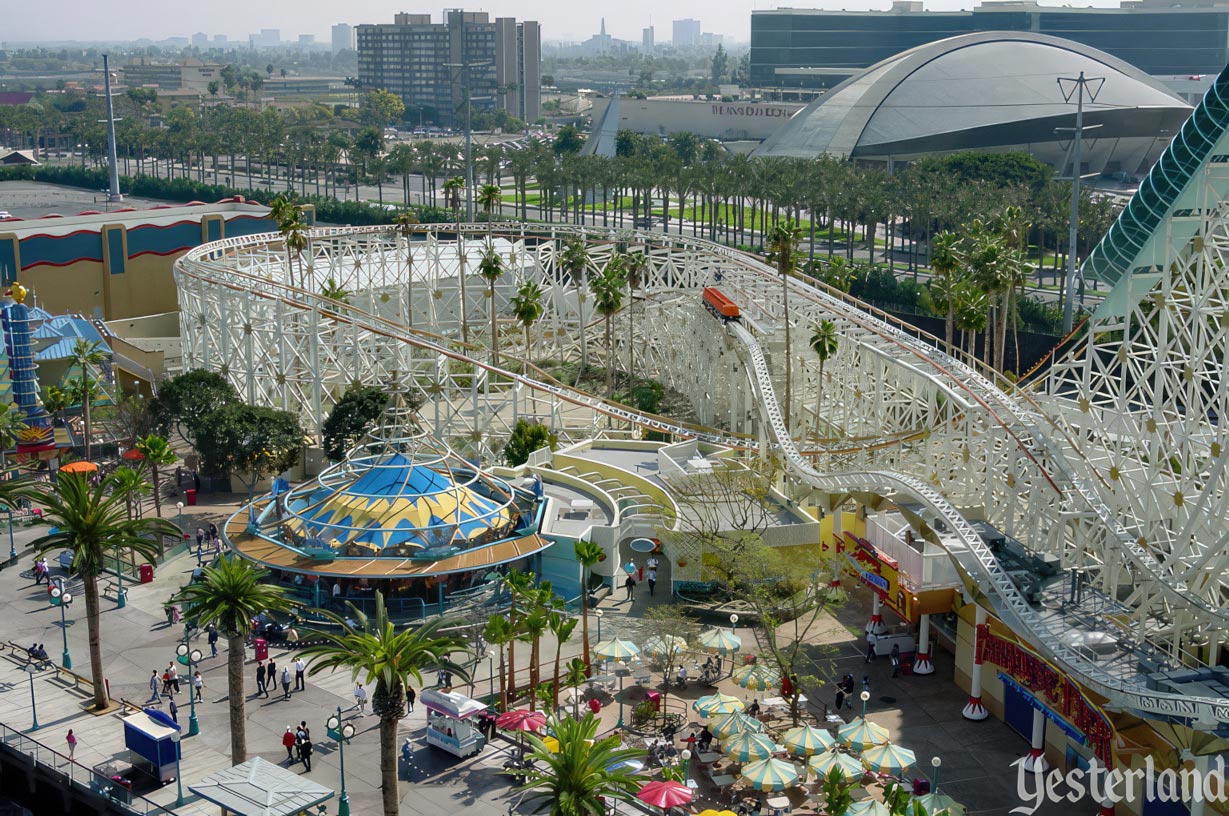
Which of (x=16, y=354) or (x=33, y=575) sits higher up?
(x=16, y=354)

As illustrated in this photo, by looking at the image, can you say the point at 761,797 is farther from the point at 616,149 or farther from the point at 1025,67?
the point at 616,149

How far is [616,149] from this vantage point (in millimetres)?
198875

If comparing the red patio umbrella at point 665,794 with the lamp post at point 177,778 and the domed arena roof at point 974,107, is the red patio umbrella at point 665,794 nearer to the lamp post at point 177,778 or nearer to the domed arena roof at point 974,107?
the lamp post at point 177,778

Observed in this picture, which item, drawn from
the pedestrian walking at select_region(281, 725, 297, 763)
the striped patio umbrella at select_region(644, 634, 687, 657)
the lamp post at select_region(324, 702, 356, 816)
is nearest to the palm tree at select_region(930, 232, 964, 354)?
the striped patio umbrella at select_region(644, 634, 687, 657)

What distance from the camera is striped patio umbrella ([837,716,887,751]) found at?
4069cm

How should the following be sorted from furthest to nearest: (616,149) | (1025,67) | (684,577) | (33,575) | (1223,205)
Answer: (616,149), (1025,67), (33,575), (684,577), (1223,205)

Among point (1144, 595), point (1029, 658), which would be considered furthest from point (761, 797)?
point (1144, 595)

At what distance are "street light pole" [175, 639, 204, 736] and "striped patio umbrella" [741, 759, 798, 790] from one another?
17670 mm

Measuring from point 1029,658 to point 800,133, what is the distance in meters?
140

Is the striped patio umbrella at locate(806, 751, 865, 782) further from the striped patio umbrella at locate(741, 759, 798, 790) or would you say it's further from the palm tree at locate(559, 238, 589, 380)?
the palm tree at locate(559, 238, 589, 380)

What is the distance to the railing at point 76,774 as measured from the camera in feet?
132

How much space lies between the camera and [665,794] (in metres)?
37.2

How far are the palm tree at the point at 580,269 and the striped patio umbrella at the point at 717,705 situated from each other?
140 feet

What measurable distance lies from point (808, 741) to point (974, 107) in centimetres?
13929
